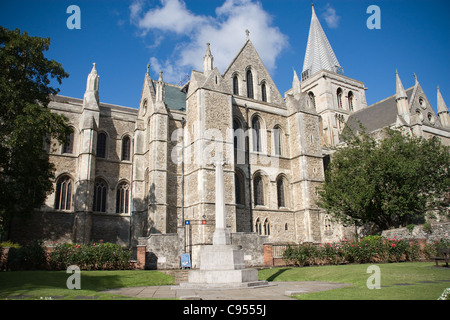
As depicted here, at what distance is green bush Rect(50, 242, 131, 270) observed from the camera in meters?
17.1

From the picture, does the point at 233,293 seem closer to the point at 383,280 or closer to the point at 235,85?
the point at 383,280

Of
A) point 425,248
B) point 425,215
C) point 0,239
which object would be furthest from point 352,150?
point 0,239

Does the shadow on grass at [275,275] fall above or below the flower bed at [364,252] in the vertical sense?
below

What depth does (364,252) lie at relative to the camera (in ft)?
59.6

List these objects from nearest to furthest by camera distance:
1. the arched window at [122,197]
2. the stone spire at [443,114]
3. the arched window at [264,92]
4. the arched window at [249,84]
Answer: the arched window at [122,197], the arched window at [249,84], the arched window at [264,92], the stone spire at [443,114]

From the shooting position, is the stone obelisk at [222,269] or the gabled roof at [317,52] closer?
the stone obelisk at [222,269]

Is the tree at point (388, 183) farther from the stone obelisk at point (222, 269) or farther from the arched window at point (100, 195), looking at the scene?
the arched window at point (100, 195)

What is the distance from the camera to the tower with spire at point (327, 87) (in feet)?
148

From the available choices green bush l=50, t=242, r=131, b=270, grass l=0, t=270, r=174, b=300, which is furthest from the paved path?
green bush l=50, t=242, r=131, b=270

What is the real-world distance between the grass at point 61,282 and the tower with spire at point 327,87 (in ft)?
108

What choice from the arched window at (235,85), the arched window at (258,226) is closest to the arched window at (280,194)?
the arched window at (258,226)

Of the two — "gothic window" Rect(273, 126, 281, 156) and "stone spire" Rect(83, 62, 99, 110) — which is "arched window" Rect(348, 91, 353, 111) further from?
"stone spire" Rect(83, 62, 99, 110)

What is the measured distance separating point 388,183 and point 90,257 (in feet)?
63.7

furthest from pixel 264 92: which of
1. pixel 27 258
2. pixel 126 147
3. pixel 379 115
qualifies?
pixel 27 258
